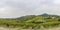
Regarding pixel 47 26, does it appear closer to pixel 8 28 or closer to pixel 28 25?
pixel 28 25

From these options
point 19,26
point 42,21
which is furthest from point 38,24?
point 19,26

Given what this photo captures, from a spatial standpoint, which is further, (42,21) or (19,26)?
(42,21)

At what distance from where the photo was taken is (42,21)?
1770 centimetres

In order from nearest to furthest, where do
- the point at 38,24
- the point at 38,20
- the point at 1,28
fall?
the point at 1,28
the point at 38,24
the point at 38,20

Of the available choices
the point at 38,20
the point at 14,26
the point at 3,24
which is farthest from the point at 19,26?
the point at 38,20

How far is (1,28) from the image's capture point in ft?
51.1

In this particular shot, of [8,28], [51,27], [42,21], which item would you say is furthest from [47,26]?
[8,28]

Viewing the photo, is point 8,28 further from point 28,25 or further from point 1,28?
point 28,25

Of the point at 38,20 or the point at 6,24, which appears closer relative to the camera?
the point at 6,24

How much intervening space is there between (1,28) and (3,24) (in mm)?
688

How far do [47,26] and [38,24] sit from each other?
1.14 meters

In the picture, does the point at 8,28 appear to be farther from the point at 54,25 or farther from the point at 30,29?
the point at 54,25

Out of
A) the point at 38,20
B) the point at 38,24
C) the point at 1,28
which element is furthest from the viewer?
the point at 38,20

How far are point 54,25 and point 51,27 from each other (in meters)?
0.47
